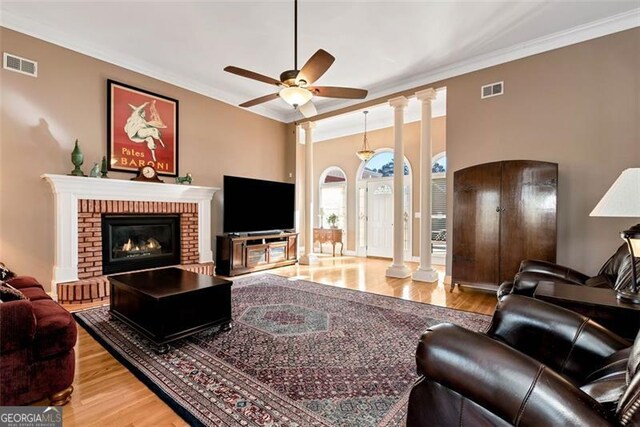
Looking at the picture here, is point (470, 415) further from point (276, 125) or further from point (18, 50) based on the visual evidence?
point (276, 125)

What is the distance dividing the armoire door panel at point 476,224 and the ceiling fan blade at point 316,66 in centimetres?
250

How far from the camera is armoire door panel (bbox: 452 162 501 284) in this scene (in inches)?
147

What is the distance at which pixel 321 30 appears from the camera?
354 cm

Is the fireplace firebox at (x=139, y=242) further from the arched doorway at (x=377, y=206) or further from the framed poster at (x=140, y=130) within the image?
the arched doorway at (x=377, y=206)

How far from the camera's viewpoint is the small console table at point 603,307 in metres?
1.66

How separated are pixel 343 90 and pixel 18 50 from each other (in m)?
3.83

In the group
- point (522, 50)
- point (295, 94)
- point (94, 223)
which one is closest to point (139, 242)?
point (94, 223)

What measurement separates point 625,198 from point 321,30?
3316 mm

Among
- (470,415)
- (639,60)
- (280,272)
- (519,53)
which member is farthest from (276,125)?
(470,415)

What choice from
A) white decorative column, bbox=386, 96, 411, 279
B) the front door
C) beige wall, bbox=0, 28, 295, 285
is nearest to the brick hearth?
beige wall, bbox=0, 28, 295, 285

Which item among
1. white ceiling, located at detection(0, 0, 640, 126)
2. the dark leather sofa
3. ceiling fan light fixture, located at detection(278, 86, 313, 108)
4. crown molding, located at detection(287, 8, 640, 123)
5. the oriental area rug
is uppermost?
white ceiling, located at detection(0, 0, 640, 126)

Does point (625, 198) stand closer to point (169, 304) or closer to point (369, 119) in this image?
point (169, 304)

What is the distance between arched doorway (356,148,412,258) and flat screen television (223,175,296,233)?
2265mm

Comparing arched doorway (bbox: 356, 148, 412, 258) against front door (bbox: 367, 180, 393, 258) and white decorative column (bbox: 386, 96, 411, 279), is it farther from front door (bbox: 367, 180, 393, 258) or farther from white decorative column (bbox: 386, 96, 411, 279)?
white decorative column (bbox: 386, 96, 411, 279)
